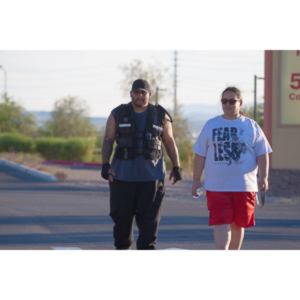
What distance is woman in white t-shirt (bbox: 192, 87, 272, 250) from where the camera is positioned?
5.20 meters

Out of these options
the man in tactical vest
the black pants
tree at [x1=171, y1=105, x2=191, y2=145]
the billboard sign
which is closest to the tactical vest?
the man in tactical vest

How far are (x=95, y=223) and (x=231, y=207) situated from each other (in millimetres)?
4611

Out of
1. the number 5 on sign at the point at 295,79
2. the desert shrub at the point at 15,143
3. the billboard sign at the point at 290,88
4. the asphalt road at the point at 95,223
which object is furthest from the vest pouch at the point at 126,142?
the desert shrub at the point at 15,143

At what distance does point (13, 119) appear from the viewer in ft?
222

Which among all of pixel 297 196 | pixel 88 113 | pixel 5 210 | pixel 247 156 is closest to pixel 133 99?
pixel 247 156

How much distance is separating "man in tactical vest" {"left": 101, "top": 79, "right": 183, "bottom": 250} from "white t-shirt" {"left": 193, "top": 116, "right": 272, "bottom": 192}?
0.52 meters

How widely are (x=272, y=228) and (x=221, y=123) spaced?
4348 mm

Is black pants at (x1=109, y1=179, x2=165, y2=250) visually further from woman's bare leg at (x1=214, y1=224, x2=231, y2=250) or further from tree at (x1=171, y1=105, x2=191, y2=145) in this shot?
tree at (x1=171, y1=105, x2=191, y2=145)

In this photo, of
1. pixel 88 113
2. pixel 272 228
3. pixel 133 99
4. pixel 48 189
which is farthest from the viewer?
pixel 88 113

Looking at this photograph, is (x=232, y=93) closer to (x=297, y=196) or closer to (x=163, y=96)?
(x=297, y=196)

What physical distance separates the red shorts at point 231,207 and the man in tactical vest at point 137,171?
591mm

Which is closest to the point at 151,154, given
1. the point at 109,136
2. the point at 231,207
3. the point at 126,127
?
the point at 126,127

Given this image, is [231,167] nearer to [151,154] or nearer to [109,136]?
[151,154]

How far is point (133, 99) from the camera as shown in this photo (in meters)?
5.54
